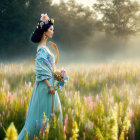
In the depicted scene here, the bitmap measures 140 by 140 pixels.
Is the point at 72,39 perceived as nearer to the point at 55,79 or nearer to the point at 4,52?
the point at 4,52

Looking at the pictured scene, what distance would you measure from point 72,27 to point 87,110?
21914mm

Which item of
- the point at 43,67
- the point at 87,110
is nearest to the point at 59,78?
the point at 43,67

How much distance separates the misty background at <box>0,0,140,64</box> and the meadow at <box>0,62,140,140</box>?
14640mm

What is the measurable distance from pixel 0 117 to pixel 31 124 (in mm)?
573

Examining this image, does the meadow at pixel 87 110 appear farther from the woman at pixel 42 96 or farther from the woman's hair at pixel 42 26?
the woman's hair at pixel 42 26

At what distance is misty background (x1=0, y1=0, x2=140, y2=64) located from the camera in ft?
69.7

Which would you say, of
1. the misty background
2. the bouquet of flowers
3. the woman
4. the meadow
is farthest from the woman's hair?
the misty background

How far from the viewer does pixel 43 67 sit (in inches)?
121

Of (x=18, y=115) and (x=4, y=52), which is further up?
(x=4, y=52)

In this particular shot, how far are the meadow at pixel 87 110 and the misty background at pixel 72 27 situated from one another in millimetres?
14640

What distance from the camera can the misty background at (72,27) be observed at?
69.7 feet

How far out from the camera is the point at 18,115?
3.54 meters

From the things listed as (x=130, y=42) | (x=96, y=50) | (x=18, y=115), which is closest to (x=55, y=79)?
(x=18, y=115)

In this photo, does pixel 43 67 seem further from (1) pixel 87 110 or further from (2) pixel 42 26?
(1) pixel 87 110
